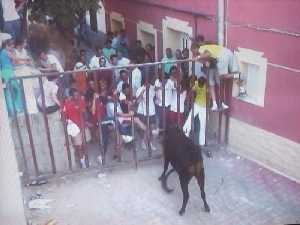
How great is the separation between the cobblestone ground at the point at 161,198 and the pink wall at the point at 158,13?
226 cm

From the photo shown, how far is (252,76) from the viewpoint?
698 centimetres

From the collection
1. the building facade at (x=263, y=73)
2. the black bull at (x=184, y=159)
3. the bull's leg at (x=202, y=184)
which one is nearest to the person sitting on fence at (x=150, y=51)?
the building facade at (x=263, y=73)

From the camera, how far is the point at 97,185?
6.66m

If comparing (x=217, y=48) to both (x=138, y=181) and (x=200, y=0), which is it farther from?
(x=138, y=181)

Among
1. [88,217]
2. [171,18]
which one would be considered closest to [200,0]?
[171,18]

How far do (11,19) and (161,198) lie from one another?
6.22 metres

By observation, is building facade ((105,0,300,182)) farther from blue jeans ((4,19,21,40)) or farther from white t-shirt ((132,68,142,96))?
blue jeans ((4,19,21,40))

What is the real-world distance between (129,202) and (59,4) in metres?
4.40

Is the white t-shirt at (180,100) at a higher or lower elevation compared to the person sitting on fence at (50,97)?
lower

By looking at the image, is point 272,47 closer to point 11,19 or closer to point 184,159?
point 184,159

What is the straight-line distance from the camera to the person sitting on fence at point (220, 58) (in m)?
6.88

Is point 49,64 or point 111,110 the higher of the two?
point 49,64

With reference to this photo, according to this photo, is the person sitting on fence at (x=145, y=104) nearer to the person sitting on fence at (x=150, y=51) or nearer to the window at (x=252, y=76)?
the window at (x=252, y=76)

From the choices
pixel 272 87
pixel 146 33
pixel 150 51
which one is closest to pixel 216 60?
pixel 272 87
